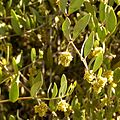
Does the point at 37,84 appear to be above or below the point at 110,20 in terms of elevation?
below

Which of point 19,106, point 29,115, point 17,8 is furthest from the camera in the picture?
point 19,106

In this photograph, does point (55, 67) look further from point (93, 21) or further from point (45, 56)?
point (93, 21)

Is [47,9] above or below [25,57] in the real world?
above

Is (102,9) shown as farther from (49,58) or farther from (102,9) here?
(49,58)

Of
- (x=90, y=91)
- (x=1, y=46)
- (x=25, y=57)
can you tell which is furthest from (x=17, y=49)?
(x=90, y=91)

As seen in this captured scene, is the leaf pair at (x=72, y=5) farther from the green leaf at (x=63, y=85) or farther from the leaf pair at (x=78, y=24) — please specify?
the green leaf at (x=63, y=85)

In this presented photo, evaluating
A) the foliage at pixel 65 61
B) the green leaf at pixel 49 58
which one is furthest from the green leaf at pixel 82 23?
the green leaf at pixel 49 58

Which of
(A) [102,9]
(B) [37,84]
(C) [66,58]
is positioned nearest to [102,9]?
(A) [102,9]

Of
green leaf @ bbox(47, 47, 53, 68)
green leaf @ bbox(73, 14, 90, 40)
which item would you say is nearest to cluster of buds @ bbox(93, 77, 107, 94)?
green leaf @ bbox(73, 14, 90, 40)
